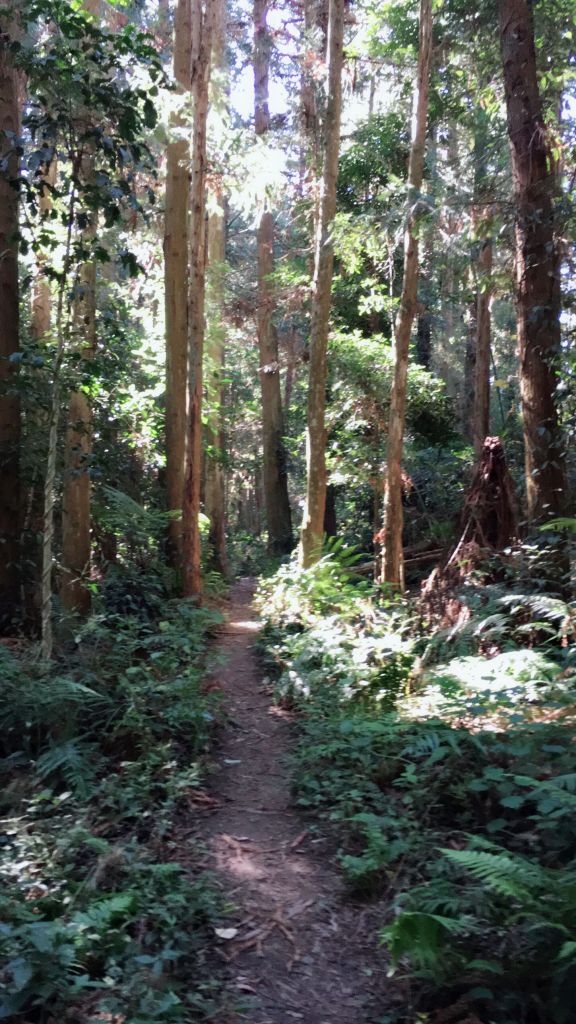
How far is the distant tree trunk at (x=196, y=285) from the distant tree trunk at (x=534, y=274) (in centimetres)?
475

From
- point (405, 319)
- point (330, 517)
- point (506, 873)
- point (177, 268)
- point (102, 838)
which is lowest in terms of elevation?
point (102, 838)

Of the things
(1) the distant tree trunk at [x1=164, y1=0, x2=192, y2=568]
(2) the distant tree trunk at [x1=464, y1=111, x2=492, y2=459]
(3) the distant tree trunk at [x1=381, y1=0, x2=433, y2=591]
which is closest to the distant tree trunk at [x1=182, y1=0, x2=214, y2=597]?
(1) the distant tree trunk at [x1=164, y1=0, x2=192, y2=568]

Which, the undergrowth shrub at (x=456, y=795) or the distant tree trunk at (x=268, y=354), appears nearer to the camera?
the undergrowth shrub at (x=456, y=795)

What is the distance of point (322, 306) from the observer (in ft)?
43.1

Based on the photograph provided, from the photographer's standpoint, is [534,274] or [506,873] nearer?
[506,873]

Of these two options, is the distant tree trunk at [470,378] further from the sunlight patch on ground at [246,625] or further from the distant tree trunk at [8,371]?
the distant tree trunk at [8,371]

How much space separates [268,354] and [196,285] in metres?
8.41

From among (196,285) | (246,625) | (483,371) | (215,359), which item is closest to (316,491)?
(246,625)

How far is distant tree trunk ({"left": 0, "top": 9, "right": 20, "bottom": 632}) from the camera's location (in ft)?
28.5

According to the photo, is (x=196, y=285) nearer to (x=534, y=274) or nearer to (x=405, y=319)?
(x=405, y=319)

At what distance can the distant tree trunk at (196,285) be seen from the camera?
478 inches

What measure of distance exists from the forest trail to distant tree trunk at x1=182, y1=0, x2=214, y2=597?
628 centimetres

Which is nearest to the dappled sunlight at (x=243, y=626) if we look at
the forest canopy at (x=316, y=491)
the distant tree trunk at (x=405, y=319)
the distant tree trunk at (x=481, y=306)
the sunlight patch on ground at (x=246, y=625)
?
the sunlight patch on ground at (x=246, y=625)

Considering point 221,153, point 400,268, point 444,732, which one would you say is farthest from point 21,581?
point 400,268
